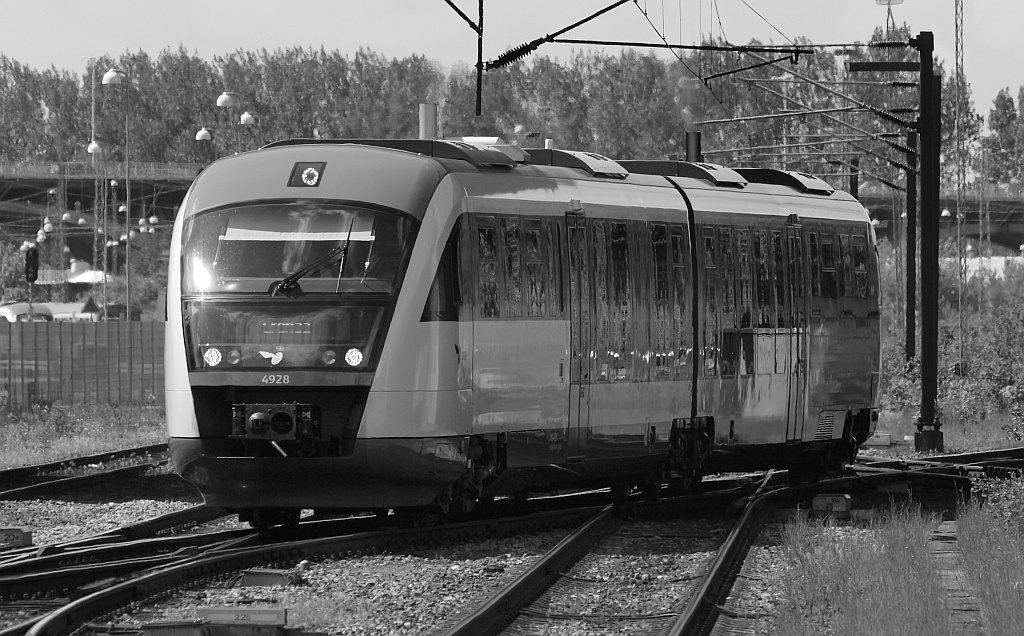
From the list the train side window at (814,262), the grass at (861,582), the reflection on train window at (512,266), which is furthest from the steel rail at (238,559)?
the train side window at (814,262)

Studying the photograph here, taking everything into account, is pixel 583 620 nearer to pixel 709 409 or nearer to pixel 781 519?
pixel 781 519

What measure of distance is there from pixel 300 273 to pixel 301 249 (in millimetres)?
211

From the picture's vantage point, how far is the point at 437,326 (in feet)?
43.5

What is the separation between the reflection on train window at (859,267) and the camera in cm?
2019

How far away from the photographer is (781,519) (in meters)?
16.1

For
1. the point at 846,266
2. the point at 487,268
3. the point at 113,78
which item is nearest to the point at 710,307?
the point at 846,266

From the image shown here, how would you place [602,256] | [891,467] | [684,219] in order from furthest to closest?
1. [891,467]
2. [684,219]
3. [602,256]

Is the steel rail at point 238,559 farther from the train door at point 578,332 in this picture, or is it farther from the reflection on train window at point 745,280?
the reflection on train window at point 745,280

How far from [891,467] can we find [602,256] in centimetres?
810

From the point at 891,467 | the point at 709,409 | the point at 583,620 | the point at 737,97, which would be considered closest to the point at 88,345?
the point at 891,467

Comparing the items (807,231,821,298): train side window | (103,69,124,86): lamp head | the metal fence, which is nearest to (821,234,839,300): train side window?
(807,231,821,298): train side window

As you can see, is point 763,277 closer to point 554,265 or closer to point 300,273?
point 554,265

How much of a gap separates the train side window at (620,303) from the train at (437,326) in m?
0.02

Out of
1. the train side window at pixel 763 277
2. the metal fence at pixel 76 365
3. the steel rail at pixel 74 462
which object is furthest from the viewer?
the metal fence at pixel 76 365
